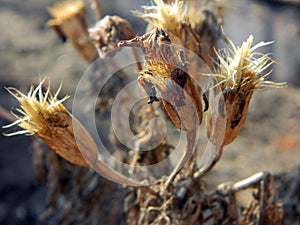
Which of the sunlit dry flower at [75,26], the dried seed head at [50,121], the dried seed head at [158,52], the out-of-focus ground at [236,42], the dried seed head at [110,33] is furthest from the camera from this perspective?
the out-of-focus ground at [236,42]

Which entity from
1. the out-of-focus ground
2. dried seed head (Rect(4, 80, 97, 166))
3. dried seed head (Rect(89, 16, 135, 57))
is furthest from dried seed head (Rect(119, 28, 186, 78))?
the out-of-focus ground

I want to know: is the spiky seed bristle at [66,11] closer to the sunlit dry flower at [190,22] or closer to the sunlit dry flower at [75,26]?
the sunlit dry flower at [75,26]

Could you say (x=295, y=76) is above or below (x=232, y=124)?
below

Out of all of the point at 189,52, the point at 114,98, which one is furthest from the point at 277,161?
the point at 189,52

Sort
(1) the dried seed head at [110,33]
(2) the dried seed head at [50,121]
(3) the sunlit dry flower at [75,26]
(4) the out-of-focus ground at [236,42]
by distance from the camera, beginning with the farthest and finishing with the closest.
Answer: (4) the out-of-focus ground at [236,42] → (3) the sunlit dry flower at [75,26] → (1) the dried seed head at [110,33] → (2) the dried seed head at [50,121]

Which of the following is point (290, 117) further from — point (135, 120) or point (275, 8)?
point (135, 120)

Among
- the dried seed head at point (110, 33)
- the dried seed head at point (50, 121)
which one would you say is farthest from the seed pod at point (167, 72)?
the dried seed head at point (110, 33)

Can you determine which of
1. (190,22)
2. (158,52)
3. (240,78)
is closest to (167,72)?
(158,52)
